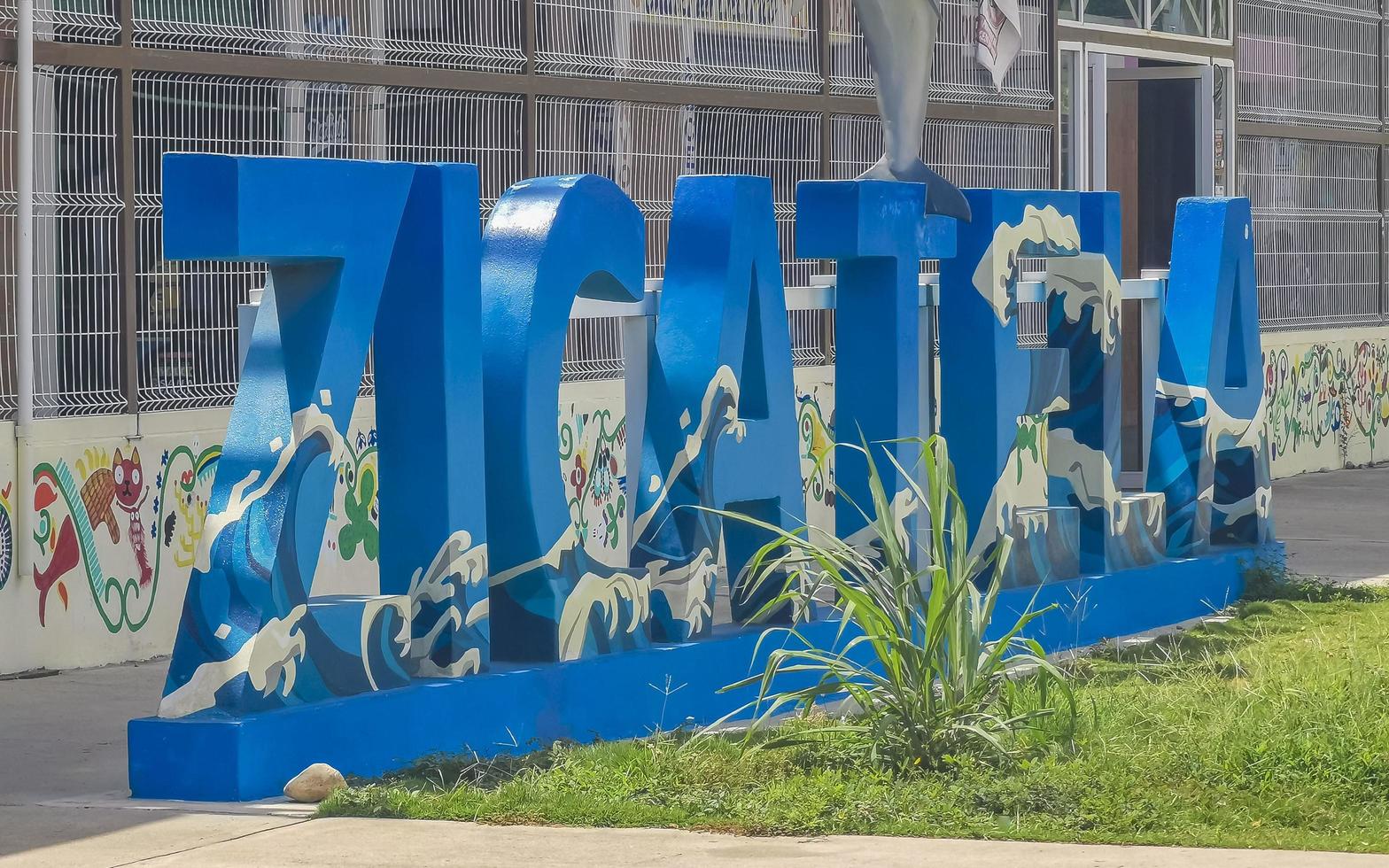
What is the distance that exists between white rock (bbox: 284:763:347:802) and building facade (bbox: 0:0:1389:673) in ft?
3.97

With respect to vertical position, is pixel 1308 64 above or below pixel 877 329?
above

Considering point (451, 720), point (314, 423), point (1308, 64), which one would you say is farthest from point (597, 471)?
point (1308, 64)

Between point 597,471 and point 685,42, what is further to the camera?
point 685,42

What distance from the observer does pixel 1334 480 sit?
18891mm

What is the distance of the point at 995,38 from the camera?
51.8 ft

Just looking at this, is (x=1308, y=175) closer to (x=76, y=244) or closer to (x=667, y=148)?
(x=667, y=148)

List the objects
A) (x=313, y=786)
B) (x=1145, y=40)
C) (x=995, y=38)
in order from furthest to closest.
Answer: (x=1145, y=40)
(x=995, y=38)
(x=313, y=786)

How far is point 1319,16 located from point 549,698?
46.6 feet

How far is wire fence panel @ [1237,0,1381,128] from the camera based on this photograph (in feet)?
62.7

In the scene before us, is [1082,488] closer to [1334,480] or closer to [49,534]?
[49,534]

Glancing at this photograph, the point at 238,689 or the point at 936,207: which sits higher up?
the point at 936,207

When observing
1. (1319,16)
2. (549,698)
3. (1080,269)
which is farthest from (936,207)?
(1319,16)

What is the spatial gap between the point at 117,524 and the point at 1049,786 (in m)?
4.82

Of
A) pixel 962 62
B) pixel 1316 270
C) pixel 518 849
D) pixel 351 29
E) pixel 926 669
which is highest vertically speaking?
pixel 962 62
